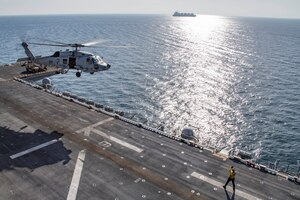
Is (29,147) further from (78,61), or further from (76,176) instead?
(78,61)

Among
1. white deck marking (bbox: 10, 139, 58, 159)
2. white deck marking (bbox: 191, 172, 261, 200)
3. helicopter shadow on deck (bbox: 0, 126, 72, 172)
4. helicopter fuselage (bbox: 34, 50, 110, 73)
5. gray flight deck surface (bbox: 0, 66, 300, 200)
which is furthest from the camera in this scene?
helicopter fuselage (bbox: 34, 50, 110, 73)

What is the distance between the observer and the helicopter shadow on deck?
3081 centimetres

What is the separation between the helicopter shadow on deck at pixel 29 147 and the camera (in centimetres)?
3081

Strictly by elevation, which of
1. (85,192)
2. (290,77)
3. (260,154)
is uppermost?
(290,77)

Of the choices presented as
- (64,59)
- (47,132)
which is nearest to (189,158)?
(47,132)

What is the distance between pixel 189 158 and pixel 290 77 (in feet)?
223

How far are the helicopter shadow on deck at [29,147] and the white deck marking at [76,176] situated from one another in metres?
1.31

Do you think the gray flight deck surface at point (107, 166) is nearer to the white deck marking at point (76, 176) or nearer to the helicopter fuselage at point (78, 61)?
the white deck marking at point (76, 176)

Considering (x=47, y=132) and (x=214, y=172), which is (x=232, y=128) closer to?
(x=214, y=172)

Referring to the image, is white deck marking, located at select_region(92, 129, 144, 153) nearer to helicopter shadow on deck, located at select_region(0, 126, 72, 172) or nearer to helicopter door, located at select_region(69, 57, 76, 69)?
helicopter shadow on deck, located at select_region(0, 126, 72, 172)

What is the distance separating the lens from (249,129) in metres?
56.7

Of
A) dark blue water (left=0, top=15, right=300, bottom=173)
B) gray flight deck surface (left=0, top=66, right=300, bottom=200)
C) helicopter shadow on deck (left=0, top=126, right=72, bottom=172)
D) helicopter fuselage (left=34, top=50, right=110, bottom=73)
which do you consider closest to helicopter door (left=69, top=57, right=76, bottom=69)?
helicopter fuselage (left=34, top=50, right=110, bottom=73)

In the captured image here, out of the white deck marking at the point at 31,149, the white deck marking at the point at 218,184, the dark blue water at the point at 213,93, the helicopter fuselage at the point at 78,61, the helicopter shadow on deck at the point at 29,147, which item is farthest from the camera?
the dark blue water at the point at 213,93

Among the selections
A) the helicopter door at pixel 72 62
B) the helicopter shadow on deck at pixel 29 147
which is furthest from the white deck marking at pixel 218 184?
the helicopter door at pixel 72 62
